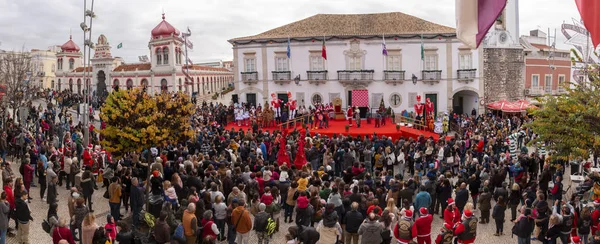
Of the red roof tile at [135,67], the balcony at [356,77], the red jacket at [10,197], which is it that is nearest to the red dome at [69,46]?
the red roof tile at [135,67]

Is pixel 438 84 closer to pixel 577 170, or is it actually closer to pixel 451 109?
pixel 451 109

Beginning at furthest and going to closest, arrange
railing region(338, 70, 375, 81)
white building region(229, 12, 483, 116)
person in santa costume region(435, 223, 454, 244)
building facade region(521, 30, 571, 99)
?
building facade region(521, 30, 571, 99)
railing region(338, 70, 375, 81)
white building region(229, 12, 483, 116)
person in santa costume region(435, 223, 454, 244)

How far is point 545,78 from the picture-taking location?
43.3m

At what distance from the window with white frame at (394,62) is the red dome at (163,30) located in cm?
2131

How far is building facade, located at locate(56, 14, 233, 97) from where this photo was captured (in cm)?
4609

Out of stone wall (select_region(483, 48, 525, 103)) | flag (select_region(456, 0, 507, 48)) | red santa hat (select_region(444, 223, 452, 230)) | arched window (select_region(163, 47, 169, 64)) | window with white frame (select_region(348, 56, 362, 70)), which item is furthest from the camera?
arched window (select_region(163, 47, 169, 64))

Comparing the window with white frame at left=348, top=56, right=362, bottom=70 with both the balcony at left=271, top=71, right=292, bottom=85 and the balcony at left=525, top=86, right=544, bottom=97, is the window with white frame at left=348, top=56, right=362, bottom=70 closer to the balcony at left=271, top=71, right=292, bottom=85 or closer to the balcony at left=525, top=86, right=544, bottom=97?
the balcony at left=271, top=71, right=292, bottom=85

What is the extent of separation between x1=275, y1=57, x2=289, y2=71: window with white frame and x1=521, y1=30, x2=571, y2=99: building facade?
20.0 meters

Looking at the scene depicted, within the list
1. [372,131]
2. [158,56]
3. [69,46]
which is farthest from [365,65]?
[69,46]

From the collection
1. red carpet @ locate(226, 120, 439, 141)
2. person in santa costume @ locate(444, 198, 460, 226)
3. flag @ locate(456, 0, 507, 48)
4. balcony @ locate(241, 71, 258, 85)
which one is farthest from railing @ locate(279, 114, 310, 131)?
flag @ locate(456, 0, 507, 48)

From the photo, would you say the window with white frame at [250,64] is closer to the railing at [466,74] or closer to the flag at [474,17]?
the railing at [466,74]

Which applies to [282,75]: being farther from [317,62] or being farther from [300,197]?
[300,197]

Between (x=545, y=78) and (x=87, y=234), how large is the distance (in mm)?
42722

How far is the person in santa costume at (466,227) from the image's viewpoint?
10.3 m
